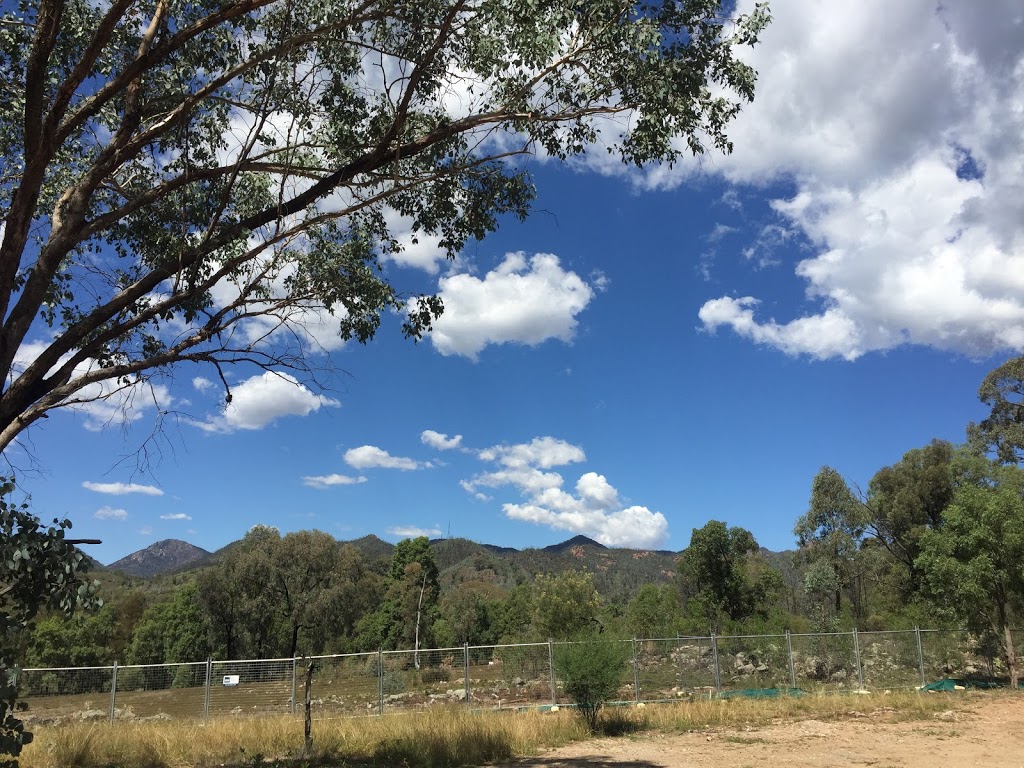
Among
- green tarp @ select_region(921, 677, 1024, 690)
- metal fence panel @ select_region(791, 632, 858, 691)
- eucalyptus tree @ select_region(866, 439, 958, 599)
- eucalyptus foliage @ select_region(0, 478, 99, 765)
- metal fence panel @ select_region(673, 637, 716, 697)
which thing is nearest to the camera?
eucalyptus foliage @ select_region(0, 478, 99, 765)

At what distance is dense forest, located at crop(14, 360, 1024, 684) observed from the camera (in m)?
22.0

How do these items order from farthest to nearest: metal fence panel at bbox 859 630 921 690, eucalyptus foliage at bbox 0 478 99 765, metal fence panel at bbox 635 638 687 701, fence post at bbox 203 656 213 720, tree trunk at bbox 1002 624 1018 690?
metal fence panel at bbox 859 630 921 690 → metal fence panel at bbox 635 638 687 701 → tree trunk at bbox 1002 624 1018 690 → fence post at bbox 203 656 213 720 → eucalyptus foliage at bbox 0 478 99 765

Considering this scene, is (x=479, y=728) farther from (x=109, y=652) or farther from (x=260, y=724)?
(x=109, y=652)

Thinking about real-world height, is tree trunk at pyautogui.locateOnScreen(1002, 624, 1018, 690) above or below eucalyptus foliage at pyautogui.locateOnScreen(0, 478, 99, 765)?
below

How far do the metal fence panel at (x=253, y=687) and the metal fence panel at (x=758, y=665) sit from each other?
14164mm

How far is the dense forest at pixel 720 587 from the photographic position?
22016 millimetres

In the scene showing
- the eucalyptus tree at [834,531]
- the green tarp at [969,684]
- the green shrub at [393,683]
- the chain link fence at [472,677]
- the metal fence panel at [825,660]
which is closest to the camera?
the chain link fence at [472,677]

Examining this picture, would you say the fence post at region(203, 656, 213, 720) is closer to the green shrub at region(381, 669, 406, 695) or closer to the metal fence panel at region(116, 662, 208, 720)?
the metal fence panel at region(116, 662, 208, 720)

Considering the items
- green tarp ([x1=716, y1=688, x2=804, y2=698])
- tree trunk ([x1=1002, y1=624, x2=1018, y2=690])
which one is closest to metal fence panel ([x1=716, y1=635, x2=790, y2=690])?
green tarp ([x1=716, y1=688, x2=804, y2=698])

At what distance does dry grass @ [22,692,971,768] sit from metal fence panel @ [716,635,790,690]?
22.1ft

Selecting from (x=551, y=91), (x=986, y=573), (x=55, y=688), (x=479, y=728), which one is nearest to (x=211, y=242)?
(x=551, y=91)

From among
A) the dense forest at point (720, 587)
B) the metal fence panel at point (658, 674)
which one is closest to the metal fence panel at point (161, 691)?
the dense forest at point (720, 587)

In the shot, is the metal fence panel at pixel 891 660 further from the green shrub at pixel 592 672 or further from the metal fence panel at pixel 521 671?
the green shrub at pixel 592 672

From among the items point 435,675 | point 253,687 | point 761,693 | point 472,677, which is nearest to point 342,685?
point 435,675
